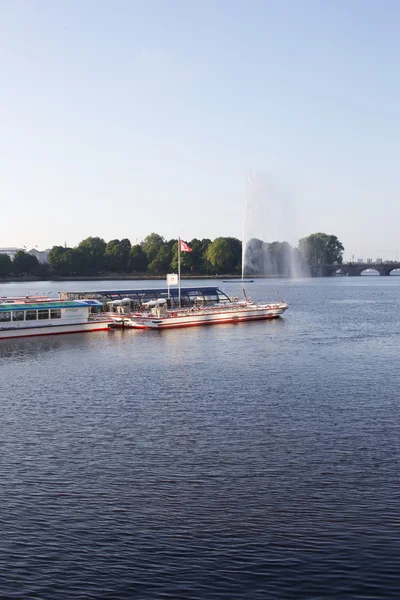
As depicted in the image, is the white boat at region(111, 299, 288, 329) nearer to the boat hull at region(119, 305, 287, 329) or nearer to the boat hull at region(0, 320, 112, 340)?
the boat hull at region(119, 305, 287, 329)

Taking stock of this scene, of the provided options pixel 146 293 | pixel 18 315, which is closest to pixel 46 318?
pixel 18 315

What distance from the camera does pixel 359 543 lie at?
74.8ft

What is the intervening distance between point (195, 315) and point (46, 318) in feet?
70.2

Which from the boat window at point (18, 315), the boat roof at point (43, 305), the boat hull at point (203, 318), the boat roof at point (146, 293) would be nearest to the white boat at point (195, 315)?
the boat hull at point (203, 318)

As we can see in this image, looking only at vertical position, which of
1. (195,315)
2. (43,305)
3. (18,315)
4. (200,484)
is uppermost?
(43,305)

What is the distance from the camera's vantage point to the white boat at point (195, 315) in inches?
3772

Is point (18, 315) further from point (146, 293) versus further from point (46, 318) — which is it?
point (146, 293)

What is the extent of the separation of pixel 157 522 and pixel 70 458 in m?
8.34

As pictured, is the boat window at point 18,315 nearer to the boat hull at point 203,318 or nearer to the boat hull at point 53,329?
the boat hull at point 53,329

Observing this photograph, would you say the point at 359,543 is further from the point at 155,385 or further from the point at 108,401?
the point at 155,385

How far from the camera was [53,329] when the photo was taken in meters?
88.6

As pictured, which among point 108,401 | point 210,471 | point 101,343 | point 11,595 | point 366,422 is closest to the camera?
point 11,595

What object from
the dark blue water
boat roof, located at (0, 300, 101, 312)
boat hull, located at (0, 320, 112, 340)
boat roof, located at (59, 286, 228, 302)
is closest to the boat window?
boat roof, located at (0, 300, 101, 312)

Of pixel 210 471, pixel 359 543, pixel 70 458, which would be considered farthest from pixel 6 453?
pixel 359 543
